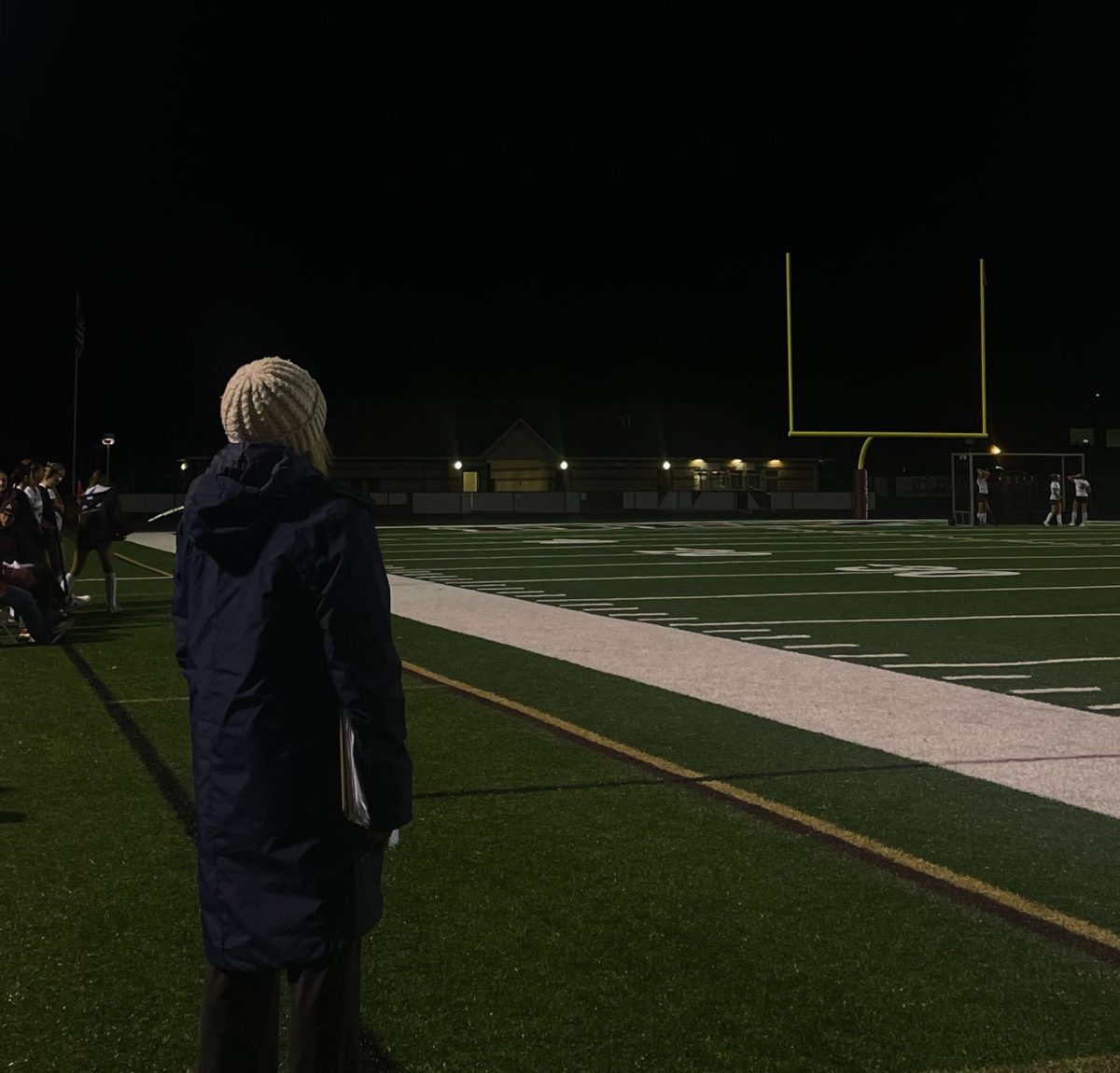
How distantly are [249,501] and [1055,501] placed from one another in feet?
116

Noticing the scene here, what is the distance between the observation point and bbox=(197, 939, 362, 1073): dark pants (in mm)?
2293

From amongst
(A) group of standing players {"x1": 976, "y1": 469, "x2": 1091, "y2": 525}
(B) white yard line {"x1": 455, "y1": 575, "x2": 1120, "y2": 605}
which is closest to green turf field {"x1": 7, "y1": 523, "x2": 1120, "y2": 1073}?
(B) white yard line {"x1": 455, "y1": 575, "x2": 1120, "y2": 605}

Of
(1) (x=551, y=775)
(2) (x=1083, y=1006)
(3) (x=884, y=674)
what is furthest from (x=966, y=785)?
(3) (x=884, y=674)

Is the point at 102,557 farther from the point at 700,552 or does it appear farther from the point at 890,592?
the point at 700,552

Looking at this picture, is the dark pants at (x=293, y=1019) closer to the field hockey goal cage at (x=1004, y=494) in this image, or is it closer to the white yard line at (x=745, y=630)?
the white yard line at (x=745, y=630)

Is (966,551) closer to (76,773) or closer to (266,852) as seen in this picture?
(76,773)

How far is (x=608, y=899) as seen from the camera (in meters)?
4.00

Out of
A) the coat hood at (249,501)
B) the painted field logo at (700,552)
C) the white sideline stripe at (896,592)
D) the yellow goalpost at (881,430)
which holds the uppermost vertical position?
the yellow goalpost at (881,430)

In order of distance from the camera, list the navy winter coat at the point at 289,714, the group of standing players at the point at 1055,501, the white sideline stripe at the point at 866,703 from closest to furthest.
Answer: the navy winter coat at the point at 289,714 < the white sideline stripe at the point at 866,703 < the group of standing players at the point at 1055,501

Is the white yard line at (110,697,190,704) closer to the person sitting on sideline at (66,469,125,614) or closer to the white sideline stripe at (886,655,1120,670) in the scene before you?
the white sideline stripe at (886,655,1120,670)

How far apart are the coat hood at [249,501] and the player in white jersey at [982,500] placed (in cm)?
3375

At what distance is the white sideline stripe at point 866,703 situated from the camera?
18.5ft

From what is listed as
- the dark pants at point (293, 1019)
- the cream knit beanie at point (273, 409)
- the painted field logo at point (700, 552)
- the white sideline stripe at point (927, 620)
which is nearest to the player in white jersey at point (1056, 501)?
the painted field logo at point (700, 552)

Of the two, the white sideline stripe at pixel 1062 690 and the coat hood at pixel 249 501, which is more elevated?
the coat hood at pixel 249 501
